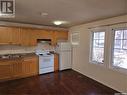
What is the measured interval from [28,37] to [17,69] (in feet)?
4.45

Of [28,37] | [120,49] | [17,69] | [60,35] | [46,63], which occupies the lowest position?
[17,69]

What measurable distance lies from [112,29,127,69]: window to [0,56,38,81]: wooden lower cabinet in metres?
3.04

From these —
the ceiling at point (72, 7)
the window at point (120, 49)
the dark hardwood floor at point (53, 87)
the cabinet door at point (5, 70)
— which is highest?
the ceiling at point (72, 7)

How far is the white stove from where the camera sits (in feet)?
15.5

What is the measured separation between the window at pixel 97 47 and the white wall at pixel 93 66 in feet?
0.65

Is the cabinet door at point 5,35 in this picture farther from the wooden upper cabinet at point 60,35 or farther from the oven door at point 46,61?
the wooden upper cabinet at point 60,35

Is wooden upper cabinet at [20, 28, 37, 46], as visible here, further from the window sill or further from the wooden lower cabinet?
the window sill

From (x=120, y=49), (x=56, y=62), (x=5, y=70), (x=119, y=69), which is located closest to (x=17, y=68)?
(x=5, y=70)

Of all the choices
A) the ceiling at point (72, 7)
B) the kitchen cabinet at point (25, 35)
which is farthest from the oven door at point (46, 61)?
the ceiling at point (72, 7)

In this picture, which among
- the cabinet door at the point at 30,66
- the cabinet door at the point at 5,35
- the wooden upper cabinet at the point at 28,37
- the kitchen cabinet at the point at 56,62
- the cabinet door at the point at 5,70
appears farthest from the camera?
the kitchen cabinet at the point at 56,62

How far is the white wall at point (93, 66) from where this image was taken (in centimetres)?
312

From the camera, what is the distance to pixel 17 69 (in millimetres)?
4098

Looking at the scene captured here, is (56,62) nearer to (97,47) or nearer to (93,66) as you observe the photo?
(93,66)

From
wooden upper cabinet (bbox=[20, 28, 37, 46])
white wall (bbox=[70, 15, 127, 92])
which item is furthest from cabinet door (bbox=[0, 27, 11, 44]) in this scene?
white wall (bbox=[70, 15, 127, 92])
